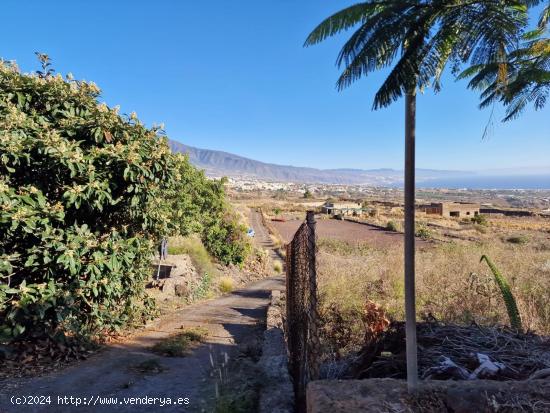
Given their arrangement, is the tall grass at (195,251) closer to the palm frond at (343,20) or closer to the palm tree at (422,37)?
the palm frond at (343,20)

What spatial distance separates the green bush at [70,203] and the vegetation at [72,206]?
0.04 ft

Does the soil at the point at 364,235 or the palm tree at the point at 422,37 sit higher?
the palm tree at the point at 422,37

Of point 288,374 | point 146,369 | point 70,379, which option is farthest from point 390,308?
point 70,379

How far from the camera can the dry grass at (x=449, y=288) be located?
18.7 feet

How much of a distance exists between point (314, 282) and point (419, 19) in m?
1.81

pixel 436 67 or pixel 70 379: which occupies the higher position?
pixel 436 67

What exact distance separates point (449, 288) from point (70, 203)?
6.33 meters

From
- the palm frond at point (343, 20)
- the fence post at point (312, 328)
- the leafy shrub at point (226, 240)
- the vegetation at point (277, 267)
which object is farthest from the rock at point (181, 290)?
the palm frond at point (343, 20)

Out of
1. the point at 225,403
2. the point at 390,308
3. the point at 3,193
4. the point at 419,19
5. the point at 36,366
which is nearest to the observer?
the point at 419,19

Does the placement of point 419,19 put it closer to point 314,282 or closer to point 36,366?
point 314,282

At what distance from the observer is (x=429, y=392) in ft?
7.55

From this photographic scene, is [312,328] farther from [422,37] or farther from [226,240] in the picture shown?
[226,240]

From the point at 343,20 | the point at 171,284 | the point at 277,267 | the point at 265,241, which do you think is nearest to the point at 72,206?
the point at 343,20

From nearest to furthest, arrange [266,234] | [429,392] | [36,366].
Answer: [429,392] → [36,366] → [266,234]
